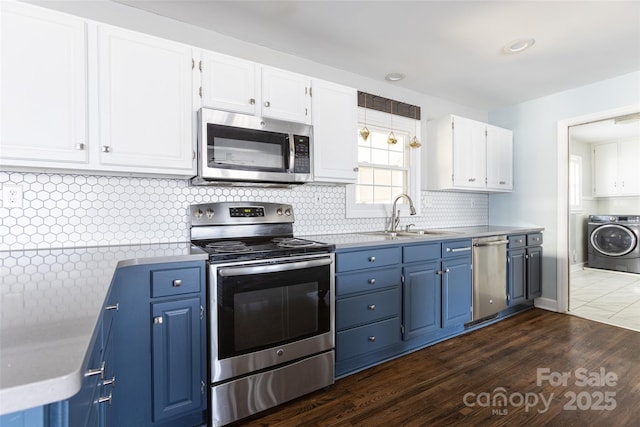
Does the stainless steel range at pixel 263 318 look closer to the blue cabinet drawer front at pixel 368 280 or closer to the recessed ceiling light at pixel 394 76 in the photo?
the blue cabinet drawer front at pixel 368 280

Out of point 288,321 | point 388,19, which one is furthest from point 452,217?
point 288,321

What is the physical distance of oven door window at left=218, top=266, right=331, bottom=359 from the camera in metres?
1.79

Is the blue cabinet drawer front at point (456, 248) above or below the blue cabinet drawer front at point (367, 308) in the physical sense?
above

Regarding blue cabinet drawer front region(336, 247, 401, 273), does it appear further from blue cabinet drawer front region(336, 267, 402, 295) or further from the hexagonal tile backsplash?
the hexagonal tile backsplash

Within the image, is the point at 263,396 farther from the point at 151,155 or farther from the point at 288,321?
the point at 151,155

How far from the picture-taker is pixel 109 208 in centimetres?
204

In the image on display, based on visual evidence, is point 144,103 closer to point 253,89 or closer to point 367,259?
point 253,89

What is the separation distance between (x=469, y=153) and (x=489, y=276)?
4.39 ft

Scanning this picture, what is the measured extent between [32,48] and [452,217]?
393 centimetres

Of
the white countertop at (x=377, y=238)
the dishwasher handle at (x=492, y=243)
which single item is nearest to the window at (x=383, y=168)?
the white countertop at (x=377, y=238)

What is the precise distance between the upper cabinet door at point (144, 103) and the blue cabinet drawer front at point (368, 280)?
121 cm

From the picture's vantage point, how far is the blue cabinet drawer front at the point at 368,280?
228 centimetres

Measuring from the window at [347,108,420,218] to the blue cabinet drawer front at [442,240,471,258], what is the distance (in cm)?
69

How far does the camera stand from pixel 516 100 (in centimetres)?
405
